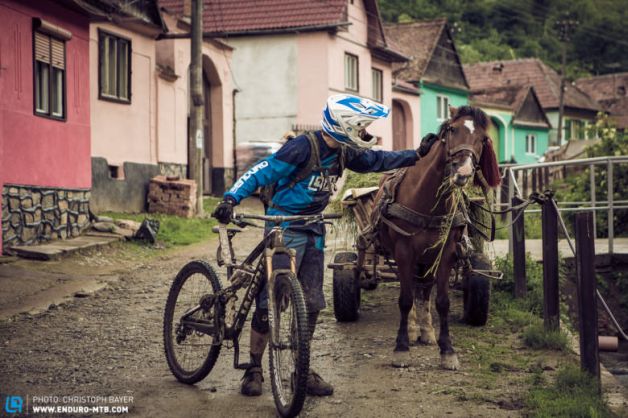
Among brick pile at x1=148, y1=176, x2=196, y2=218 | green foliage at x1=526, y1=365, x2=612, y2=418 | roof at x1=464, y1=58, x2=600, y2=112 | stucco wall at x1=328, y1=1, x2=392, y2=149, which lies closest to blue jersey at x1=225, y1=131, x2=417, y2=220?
green foliage at x1=526, y1=365, x2=612, y2=418

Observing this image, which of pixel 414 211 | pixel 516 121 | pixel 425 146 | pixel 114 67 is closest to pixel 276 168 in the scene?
pixel 425 146

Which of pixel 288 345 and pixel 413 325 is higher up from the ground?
pixel 288 345

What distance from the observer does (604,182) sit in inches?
675

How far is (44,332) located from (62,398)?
9.21ft

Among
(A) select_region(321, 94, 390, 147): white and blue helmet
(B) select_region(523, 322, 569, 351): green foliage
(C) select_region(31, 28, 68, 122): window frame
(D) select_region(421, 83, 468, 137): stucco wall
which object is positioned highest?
(D) select_region(421, 83, 468, 137): stucco wall

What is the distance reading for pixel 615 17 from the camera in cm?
8544

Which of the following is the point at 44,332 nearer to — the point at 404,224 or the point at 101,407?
the point at 101,407

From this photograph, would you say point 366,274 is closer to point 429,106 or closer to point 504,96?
point 429,106

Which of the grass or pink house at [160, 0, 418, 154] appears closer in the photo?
the grass

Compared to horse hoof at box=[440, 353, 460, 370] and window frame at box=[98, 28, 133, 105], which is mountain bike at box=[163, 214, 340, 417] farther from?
window frame at box=[98, 28, 133, 105]

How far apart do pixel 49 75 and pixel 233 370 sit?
30.4 ft

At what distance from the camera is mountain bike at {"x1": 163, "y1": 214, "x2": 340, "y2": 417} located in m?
5.48

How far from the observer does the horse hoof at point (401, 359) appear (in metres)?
7.26

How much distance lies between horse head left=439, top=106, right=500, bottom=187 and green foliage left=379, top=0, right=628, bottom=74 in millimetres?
68067
